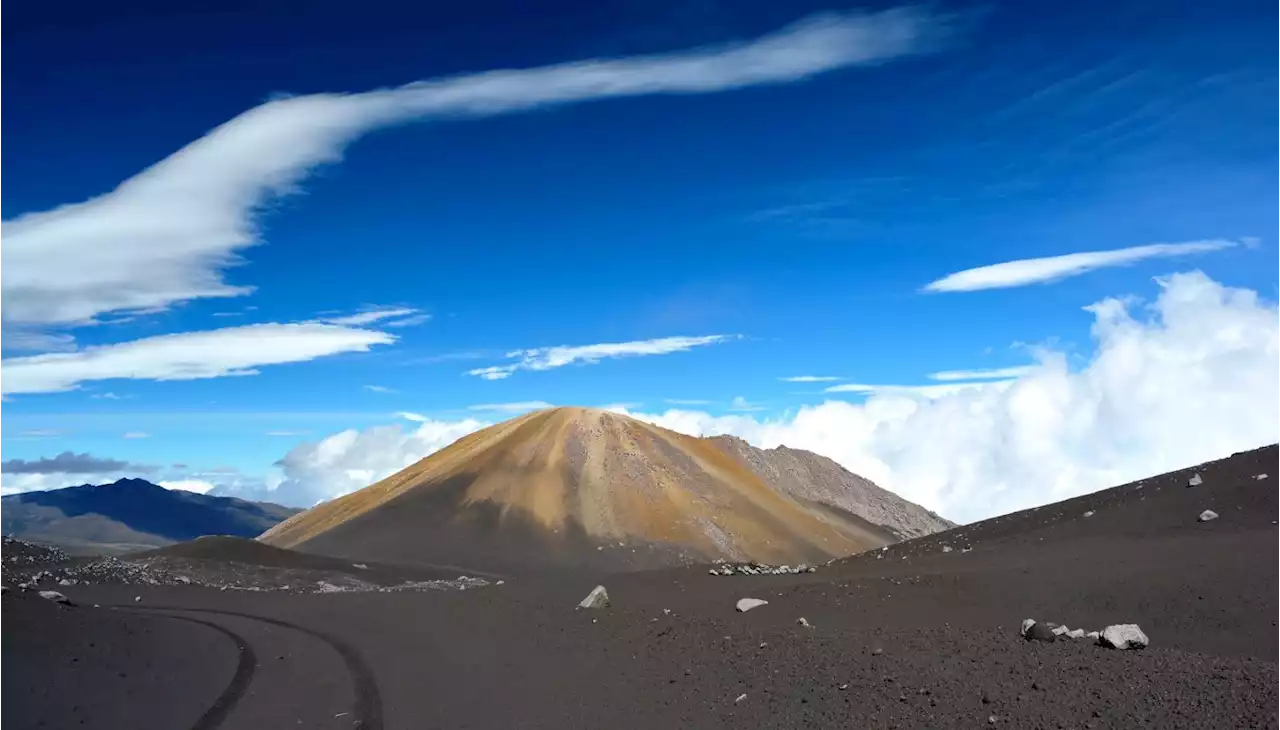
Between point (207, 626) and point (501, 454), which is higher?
point (501, 454)

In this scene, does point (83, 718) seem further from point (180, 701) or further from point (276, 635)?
point (276, 635)

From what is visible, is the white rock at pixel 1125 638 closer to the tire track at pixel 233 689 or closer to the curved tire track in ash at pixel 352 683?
the curved tire track in ash at pixel 352 683

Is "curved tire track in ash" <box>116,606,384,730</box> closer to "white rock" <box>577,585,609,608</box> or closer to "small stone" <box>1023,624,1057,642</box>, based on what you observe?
"white rock" <box>577,585,609,608</box>

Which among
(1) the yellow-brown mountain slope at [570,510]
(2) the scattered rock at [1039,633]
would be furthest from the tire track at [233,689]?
(1) the yellow-brown mountain slope at [570,510]

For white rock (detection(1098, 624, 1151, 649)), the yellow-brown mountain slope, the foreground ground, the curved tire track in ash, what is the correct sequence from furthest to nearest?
the yellow-brown mountain slope, the curved tire track in ash, white rock (detection(1098, 624, 1151, 649)), the foreground ground

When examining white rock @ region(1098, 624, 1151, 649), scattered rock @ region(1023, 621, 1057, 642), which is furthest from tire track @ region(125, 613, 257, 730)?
white rock @ region(1098, 624, 1151, 649)

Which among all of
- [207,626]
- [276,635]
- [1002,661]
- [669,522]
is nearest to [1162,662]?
[1002,661]
